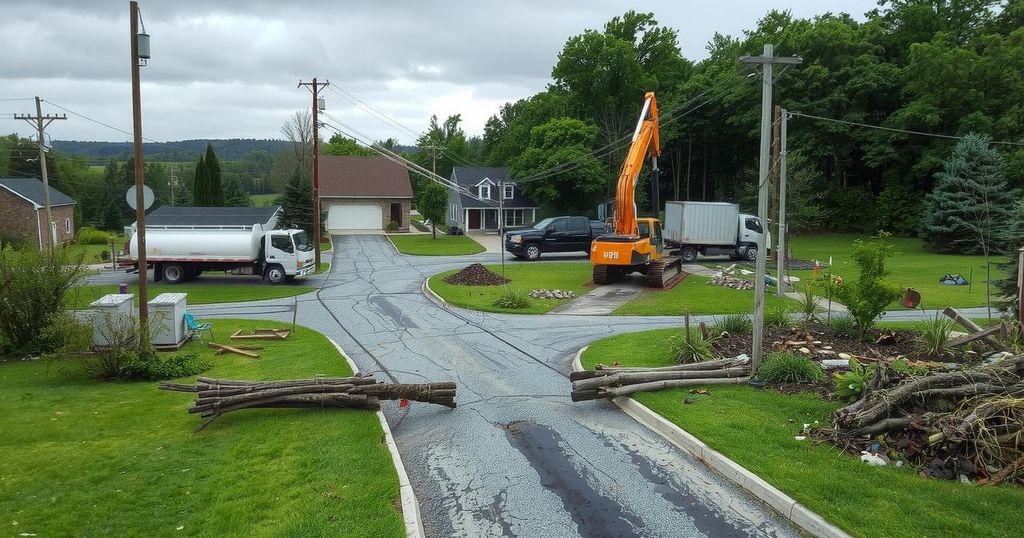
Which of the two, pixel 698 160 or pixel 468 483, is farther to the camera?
pixel 698 160

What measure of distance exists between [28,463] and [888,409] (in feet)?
37.1

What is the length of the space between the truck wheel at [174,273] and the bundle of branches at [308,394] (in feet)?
71.1

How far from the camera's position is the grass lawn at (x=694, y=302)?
22.0m

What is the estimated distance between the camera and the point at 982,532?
669cm

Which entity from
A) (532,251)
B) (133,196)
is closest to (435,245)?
(532,251)

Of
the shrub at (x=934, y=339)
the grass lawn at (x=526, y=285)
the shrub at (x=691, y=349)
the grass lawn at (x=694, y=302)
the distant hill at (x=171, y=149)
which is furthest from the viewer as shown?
the distant hill at (x=171, y=149)

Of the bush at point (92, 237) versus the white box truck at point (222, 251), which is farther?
the bush at point (92, 237)

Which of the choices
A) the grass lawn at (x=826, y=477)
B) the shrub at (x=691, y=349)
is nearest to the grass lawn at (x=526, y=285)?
the shrub at (x=691, y=349)

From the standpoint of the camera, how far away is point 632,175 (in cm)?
2611

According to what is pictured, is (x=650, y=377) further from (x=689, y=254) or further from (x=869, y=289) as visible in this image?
(x=689, y=254)

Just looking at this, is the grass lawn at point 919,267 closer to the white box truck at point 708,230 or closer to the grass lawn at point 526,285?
the white box truck at point 708,230

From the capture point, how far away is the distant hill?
297 feet

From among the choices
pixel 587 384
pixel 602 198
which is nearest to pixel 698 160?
pixel 602 198

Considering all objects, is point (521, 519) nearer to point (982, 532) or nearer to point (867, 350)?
point (982, 532)
